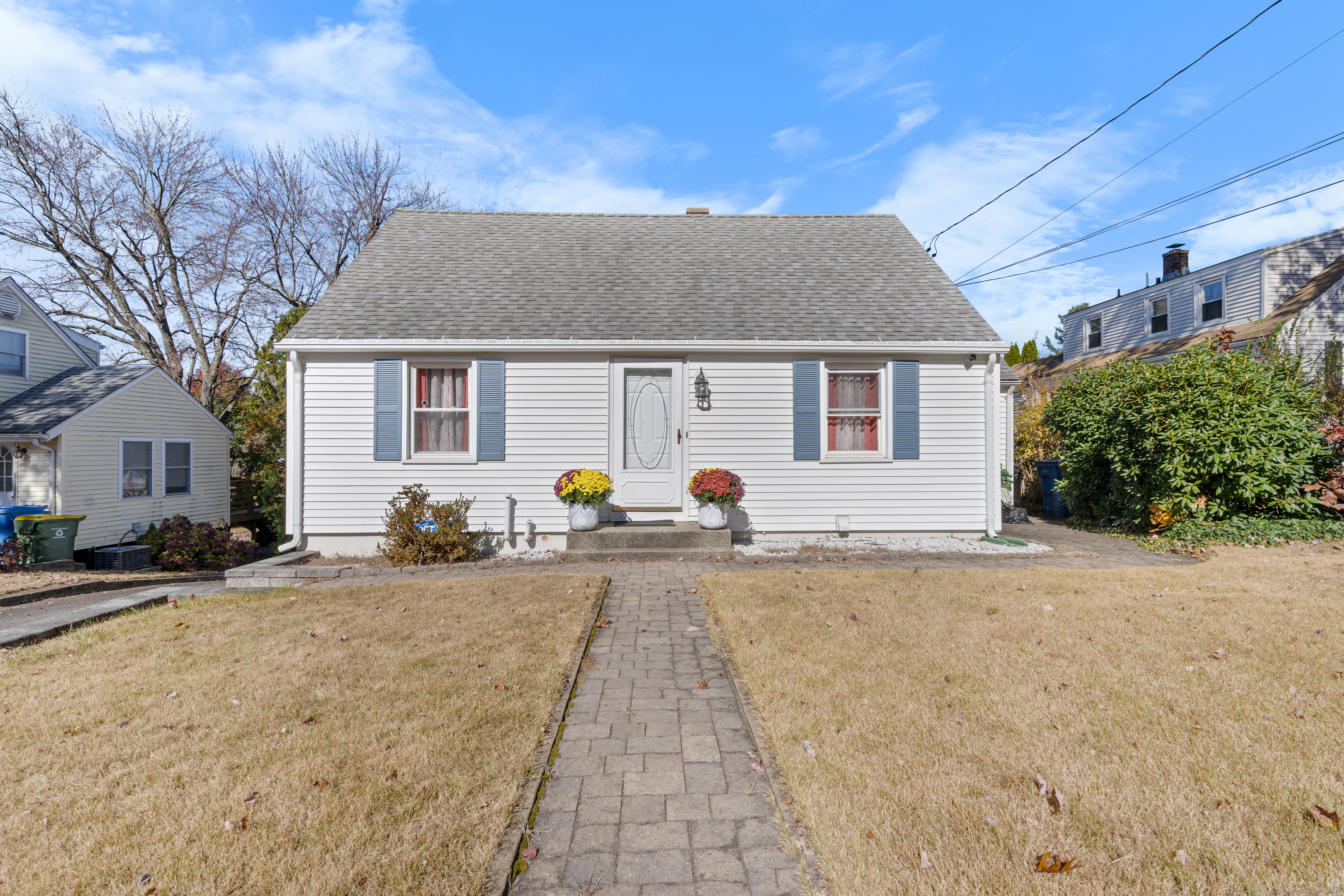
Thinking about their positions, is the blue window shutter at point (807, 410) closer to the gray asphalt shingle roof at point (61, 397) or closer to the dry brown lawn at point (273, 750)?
the dry brown lawn at point (273, 750)

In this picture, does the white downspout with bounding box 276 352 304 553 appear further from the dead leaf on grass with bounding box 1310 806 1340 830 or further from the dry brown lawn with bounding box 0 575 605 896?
the dead leaf on grass with bounding box 1310 806 1340 830

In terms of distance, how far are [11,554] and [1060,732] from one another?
54.3 feet

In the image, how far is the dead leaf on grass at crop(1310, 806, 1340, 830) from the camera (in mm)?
2512

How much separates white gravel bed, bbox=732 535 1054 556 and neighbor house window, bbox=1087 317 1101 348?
708 inches

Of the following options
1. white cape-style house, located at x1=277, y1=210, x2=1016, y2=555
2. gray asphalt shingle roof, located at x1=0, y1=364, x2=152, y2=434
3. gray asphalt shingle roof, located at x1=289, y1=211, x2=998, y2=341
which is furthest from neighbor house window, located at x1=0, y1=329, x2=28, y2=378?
white cape-style house, located at x1=277, y1=210, x2=1016, y2=555

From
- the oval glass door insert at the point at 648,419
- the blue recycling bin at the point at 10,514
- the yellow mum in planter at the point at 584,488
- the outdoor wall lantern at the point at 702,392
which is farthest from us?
the blue recycling bin at the point at 10,514

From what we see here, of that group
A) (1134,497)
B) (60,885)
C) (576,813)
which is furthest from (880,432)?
(60,885)

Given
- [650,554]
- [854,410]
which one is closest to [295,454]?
[650,554]

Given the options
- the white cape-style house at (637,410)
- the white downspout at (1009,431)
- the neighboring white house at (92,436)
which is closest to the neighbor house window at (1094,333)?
the white downspout at (1009,431)

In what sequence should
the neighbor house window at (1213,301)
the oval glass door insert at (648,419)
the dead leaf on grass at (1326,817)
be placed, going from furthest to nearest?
the neighbor house window at (1213,301)
the oval glass door insert at (648,419)
the dead leaf on grass at (1326,817)

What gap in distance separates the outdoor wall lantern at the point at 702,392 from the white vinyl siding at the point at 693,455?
0.10 m

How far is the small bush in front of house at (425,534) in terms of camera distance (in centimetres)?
844

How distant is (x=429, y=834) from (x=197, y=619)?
192 inches

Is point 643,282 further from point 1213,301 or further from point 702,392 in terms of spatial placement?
point 1213,301
